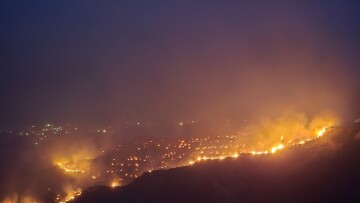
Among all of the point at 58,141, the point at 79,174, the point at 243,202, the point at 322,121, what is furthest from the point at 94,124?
the point at 243,202

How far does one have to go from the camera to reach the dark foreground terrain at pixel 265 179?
33.6 metres

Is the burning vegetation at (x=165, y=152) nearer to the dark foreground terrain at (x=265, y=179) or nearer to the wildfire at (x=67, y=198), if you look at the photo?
the wildfire at (x=67, y=198)

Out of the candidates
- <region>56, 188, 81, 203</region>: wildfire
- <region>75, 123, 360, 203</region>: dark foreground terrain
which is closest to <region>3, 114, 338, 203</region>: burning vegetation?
<region>56, 188, 81, 203</region>: wildfire

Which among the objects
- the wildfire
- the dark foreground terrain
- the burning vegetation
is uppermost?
the burning vegetation

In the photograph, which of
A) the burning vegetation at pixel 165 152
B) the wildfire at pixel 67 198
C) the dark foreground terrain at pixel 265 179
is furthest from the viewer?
the burning vegetation at pixel 165 152

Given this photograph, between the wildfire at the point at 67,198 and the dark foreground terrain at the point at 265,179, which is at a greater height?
the wildfire at the point at 67,198

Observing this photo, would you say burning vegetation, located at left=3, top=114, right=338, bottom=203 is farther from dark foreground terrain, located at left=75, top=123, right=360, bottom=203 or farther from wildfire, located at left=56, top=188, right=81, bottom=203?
dark foreground terrain, located at left=75, top=123, right=360, bottom=203

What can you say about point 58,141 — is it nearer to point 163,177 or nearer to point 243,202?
point 163,177

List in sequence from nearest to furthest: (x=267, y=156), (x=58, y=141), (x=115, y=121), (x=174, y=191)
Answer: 1. (x=174, y=191)
2. (x=267, y=156)
3. (x=58, y=141)
4. (x=115, y=121)

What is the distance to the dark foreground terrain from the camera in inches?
1321

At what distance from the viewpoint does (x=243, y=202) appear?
35000 millimetres

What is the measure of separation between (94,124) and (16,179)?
189 ft

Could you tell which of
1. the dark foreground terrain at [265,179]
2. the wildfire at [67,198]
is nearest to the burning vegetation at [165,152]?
the wildfire at [67,198]

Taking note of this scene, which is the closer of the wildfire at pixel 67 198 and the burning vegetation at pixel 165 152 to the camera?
the wildfire at pixel 67 198
